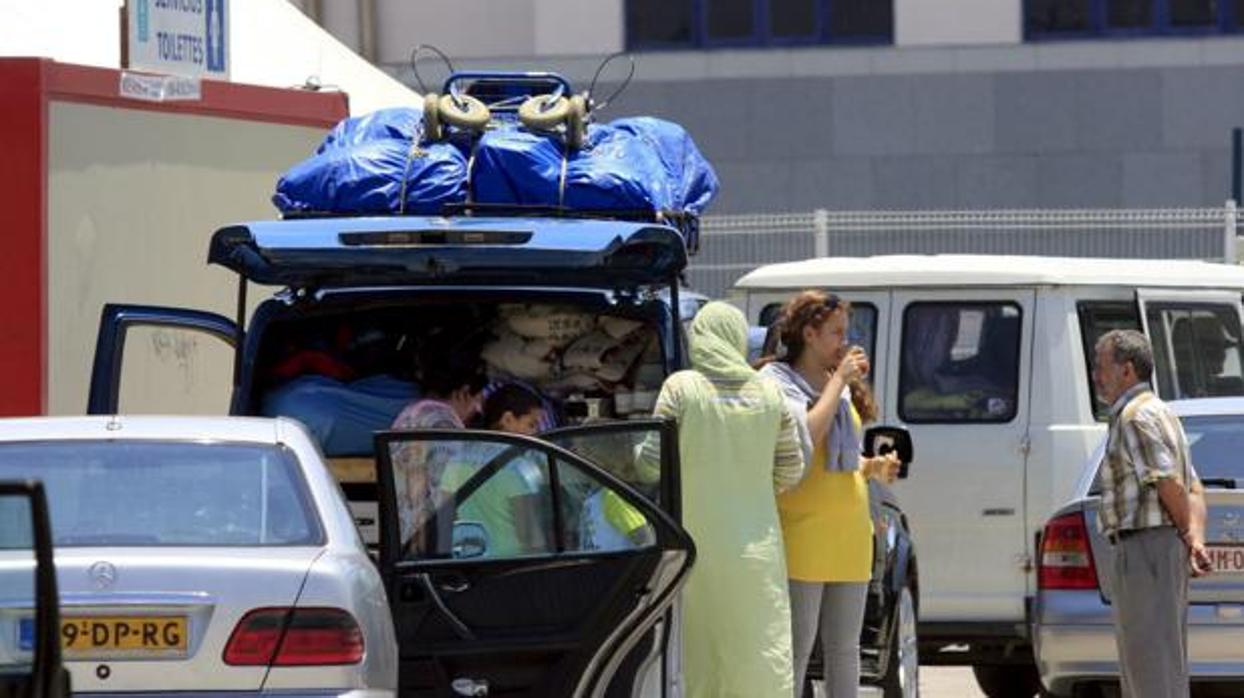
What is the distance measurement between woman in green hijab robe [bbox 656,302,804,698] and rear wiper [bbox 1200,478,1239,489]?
2429 mm

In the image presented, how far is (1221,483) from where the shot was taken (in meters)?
11.6

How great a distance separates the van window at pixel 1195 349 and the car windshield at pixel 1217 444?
105 inches

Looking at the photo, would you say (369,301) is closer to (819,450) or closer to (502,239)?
(502,239)

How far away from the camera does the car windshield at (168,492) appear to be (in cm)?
812

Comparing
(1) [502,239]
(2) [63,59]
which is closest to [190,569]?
(1) [502,239]

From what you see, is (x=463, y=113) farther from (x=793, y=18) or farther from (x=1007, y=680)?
(x=793, y=18)

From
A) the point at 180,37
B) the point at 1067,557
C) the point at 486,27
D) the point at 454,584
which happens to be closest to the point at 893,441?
the point at 1067,557

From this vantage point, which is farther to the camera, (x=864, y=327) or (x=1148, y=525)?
(x=864, y=327)

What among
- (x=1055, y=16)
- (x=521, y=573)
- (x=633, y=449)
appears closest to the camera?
(x=521, y=573)

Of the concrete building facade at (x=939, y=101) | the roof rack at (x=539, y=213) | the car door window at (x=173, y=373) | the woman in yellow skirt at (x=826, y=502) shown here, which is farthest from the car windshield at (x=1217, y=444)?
the concrete building facade at (x=939, y=101)

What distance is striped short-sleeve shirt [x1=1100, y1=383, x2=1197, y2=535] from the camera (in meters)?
10.8

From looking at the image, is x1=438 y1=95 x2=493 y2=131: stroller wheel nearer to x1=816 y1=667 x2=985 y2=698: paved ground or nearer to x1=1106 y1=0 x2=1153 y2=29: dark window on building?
x1=816 y1=667 x2=985 y2=698: paved ground

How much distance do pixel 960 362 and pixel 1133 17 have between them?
16482mm

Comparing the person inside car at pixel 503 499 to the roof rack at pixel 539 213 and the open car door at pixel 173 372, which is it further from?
the open car door at pixel 173 372
